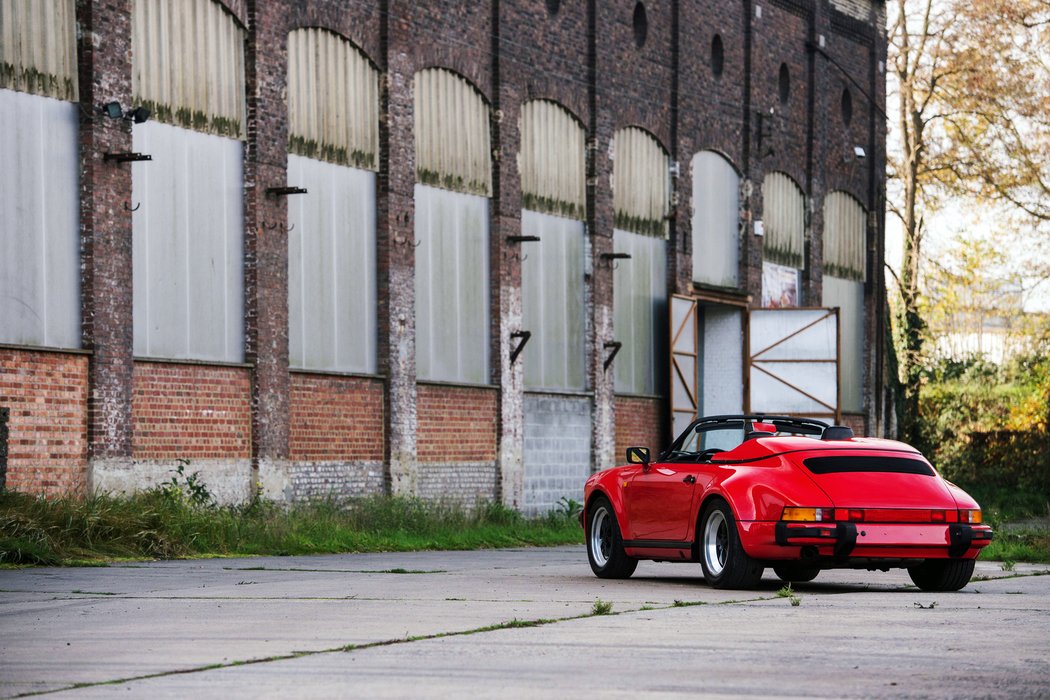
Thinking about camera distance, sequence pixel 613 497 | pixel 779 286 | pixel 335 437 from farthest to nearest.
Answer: pixel 779 286 < pixel 335 437 < pixel 613 497

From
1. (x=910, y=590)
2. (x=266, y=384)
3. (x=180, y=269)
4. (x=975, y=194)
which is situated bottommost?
(x=910, y=590)

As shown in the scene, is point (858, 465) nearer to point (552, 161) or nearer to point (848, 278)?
point (552, 161)

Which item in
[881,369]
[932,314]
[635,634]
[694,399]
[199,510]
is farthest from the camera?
[932,314]

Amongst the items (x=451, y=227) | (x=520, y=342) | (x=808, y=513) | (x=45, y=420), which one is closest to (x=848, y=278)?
(x=520, y=342)

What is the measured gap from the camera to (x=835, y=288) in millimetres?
40375

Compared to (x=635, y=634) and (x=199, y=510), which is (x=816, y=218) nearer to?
(x=199, y=510)

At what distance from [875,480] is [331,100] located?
46.1 feet

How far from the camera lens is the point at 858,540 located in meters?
12.8

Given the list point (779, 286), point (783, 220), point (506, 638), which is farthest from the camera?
point (783, 220)

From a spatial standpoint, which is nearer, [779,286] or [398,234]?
[398,234]

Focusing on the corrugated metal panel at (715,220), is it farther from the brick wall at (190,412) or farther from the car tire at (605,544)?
the car tire at (605,544)

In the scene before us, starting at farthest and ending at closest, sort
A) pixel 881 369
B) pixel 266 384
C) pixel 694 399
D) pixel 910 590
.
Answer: pixel 881 369, pixel 694 399, pixel 266 384, pixel 910 590

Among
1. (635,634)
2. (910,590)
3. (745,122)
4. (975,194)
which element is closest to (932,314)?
(975,194)

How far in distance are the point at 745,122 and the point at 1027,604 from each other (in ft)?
82.2
